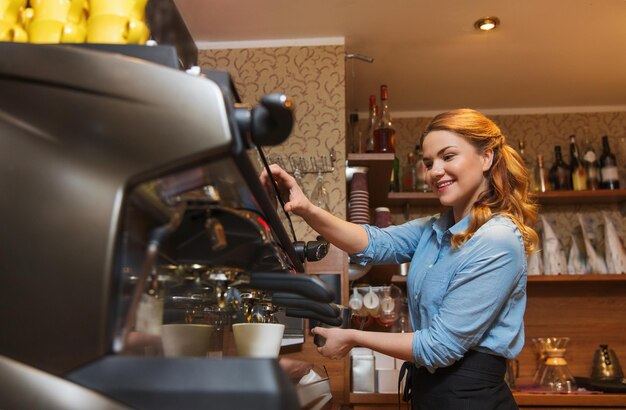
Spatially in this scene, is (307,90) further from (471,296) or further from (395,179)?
(471,296)

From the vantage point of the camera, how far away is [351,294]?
2447 mm

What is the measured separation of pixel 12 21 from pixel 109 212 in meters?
0.39

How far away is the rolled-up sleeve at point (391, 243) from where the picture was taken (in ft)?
4.82

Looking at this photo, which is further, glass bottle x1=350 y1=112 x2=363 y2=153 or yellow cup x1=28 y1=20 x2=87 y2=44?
glass bottle x1=350 y1=112 x2=363 y2=153

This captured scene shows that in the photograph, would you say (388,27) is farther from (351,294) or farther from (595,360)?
(595,360)

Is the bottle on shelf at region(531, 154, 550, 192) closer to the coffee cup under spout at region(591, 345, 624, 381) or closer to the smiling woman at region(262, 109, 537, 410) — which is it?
the coffee cup under spout at region(591, 345, 624, 381)

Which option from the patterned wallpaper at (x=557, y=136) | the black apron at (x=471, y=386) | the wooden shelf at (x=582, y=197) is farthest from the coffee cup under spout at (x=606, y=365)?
the black apron at (x=471, y=386)

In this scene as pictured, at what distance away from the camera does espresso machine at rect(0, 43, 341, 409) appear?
47 centimetres

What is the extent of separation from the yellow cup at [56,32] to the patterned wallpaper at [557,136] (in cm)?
260

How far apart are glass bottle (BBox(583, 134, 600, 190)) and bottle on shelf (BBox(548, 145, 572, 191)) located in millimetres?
97

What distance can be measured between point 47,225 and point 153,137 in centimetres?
13

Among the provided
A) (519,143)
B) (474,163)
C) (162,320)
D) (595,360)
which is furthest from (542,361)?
(162,320)

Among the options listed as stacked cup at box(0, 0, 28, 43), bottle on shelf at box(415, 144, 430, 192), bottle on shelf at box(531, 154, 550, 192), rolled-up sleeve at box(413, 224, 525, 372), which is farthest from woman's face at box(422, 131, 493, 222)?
bottle on shelf at box(531, 154, 550, 192)

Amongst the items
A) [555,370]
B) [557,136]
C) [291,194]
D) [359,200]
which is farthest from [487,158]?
[557,136]
